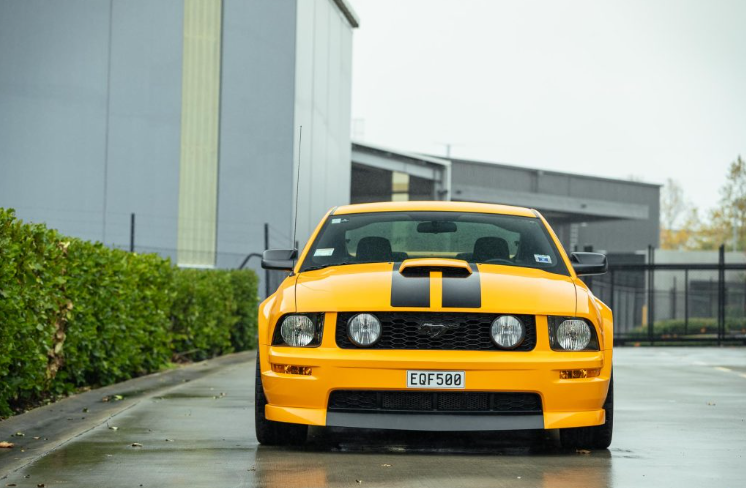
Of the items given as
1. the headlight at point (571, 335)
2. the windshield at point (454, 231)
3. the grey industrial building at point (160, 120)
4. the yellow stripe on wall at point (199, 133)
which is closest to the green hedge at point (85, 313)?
the windshield at point (454, 231)

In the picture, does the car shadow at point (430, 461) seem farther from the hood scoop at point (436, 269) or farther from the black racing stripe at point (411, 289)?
the hood scoop at point (436, 269)

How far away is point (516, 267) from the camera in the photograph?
7.79 meters

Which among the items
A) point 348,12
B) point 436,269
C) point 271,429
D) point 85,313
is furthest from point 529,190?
point 271,429

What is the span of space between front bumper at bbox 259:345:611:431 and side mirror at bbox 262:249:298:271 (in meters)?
1.44

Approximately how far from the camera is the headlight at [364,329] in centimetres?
683

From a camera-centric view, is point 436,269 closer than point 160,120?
Yes

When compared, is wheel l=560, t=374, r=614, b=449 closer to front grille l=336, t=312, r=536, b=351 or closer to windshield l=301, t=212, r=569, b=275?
front grille l=336, t=312, r=536, b=351

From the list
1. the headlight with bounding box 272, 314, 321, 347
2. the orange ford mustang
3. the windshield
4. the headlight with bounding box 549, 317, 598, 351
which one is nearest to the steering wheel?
the windshield

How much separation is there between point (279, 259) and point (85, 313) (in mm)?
3279

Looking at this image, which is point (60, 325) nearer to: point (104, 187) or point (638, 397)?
point (638, 397)

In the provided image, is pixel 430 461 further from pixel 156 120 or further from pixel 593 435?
pixel 156 120

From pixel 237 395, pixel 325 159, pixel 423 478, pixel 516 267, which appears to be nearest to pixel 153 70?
pixel 325 159

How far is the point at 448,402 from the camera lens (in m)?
6.79

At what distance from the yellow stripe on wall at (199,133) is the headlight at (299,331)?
19864mm
